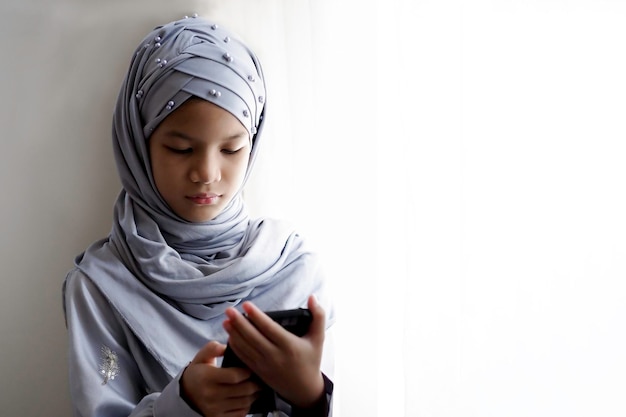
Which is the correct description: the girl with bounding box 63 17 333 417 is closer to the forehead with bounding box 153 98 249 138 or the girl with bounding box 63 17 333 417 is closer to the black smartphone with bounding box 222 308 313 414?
the forehead with bounding box 153 98 249 138

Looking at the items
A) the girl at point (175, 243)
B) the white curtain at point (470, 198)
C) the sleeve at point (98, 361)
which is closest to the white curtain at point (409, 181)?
the white curtain at point (470, 198)

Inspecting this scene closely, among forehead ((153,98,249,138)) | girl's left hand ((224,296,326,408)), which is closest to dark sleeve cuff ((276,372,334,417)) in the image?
girl's left hand ((224,296,326,408))

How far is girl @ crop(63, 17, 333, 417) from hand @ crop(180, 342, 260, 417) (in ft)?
0.42

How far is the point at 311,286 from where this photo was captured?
1.29m

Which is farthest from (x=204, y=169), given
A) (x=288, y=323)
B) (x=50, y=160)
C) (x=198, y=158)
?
(x=50, y=160)

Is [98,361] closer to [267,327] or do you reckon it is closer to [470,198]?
[267,327]

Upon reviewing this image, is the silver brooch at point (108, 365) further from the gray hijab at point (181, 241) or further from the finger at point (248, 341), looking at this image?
the finger at point (248, 341)

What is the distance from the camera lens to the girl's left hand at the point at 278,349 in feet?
3.00

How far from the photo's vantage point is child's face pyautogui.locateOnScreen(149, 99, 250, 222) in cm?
114

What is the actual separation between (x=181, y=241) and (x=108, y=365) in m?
0.23

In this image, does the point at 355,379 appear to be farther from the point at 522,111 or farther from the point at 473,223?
the point at 522,111

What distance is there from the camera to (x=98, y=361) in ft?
3.85

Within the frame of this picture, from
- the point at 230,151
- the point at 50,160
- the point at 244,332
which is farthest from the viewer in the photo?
the point at 50,160

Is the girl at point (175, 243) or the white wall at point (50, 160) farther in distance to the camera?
the white wall at point (50, 160)
